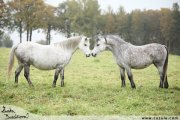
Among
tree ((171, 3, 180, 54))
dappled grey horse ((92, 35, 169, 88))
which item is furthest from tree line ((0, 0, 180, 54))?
dappled grey horse ((92, 35, 169, 88))

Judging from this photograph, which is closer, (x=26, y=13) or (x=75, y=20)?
(x=26, y=13)

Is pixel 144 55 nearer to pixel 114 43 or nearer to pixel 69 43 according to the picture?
pixel 114 43

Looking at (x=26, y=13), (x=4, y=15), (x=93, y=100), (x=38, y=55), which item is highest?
(x=26, y=13)

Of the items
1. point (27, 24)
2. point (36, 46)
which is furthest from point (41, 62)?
point (27, 24)

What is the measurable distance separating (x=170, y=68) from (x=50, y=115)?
9.71 m

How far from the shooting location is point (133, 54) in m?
9.57

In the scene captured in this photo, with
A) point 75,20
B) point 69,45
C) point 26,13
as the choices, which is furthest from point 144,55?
point 75,20

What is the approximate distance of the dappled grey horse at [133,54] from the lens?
376 inches

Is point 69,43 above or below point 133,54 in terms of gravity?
above

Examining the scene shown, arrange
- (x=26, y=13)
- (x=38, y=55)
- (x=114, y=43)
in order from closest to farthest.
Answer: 1. (x=38, y=55)
2. (x=114, y=43)
3. (x=26, y=13)

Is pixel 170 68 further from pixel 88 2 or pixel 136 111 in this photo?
pixel 136 111

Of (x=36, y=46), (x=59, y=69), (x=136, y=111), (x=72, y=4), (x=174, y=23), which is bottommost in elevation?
(x=136, y=111)

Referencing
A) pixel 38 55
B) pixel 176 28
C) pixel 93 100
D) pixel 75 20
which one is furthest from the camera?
pixel 75 20

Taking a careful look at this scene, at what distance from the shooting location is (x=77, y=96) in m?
7.91
